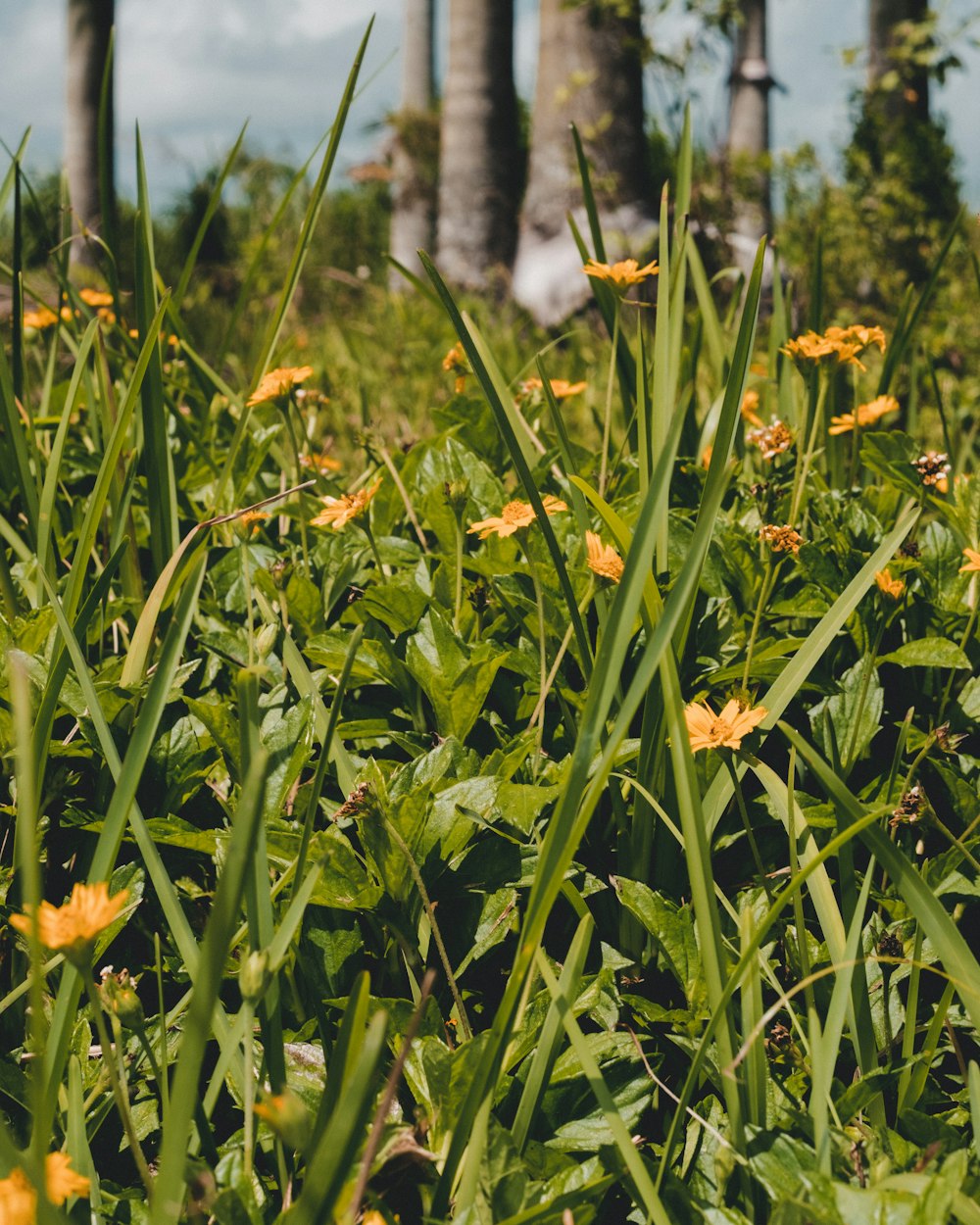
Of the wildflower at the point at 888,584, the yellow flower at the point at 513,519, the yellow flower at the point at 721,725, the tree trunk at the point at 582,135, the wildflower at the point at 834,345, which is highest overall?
the tree trunk at the point at 582,135

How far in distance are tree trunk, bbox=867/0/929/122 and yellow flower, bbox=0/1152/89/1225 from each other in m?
6.52

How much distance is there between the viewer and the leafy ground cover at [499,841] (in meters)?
0.62

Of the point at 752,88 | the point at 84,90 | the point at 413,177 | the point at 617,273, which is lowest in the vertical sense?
the point at 617,273

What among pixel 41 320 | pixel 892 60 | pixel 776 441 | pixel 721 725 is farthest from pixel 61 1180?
pixel 892 60

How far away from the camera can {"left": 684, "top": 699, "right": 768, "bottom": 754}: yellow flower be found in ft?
2.56

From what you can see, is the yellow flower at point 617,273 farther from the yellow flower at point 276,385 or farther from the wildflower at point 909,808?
the wildflower at point 909,808

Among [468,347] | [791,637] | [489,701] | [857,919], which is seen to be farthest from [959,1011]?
[468,347]

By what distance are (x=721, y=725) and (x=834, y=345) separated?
580mm

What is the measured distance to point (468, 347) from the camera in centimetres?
83

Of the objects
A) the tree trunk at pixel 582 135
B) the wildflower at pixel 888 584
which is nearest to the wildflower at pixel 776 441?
the wildflower at pixel 888 584

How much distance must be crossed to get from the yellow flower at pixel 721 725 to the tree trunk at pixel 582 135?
456 cm

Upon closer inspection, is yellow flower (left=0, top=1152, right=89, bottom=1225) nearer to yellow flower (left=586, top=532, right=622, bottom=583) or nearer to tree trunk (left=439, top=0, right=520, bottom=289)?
yellow flower (left=586, top=532, right=622, bottom=583)

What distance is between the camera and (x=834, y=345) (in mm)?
1184

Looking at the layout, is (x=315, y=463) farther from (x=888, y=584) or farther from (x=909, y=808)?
(x=909, y=808)
